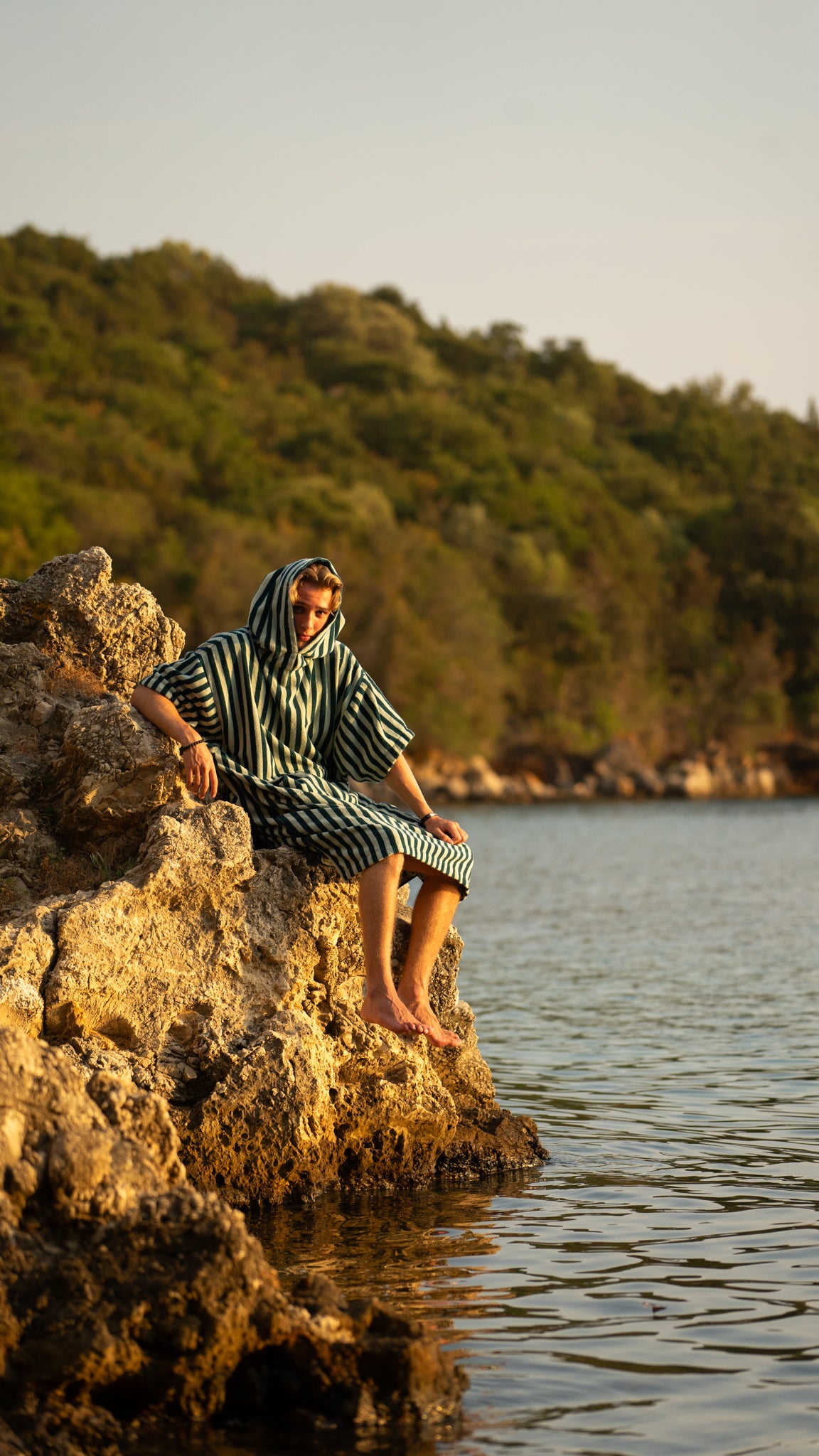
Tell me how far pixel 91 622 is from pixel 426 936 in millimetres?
2195

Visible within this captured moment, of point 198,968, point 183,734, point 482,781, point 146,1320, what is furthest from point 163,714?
point 482,781

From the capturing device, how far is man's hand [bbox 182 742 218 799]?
6.74 m

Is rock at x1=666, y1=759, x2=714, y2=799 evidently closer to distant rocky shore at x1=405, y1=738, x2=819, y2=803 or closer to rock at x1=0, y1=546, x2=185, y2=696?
distant rocky shore at x1=405, y1=738, x2=819, y2=803

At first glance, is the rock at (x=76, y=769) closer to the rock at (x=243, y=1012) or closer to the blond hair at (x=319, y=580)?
the rock at (x=243, y=1012)

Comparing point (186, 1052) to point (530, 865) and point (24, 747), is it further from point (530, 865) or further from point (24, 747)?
point (530, 865)

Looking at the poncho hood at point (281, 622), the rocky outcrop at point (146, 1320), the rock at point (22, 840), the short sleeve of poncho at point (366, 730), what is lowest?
the rocky outcrop at point (146, 1320)

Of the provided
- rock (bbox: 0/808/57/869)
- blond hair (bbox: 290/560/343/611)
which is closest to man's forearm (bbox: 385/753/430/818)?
blond hair (bbox: 290/560/343/611)

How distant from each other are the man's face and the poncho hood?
40 mm

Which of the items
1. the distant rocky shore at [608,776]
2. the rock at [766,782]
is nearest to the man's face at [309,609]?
the distant rocky shore at [608,776]

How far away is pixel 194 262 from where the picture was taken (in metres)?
115

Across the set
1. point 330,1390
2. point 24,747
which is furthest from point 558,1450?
point 24,747

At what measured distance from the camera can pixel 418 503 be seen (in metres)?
80.9

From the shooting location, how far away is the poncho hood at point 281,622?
6.95 metres

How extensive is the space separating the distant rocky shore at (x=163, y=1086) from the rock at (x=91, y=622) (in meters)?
0.01
